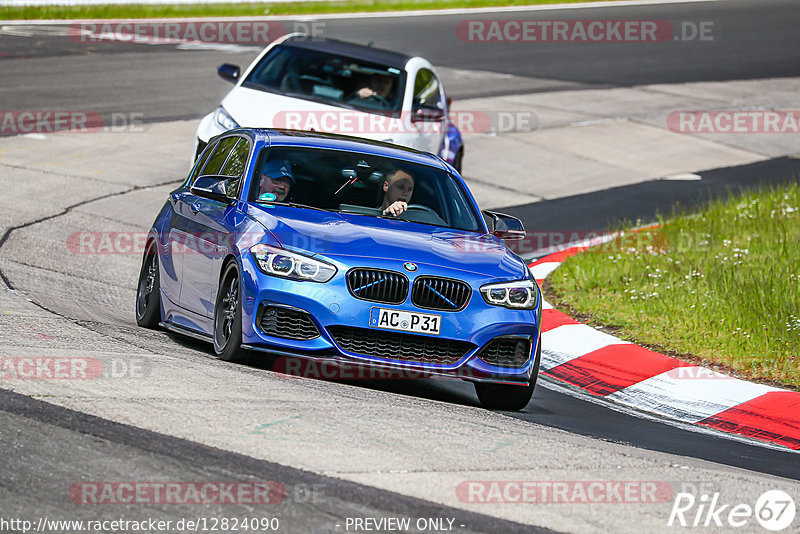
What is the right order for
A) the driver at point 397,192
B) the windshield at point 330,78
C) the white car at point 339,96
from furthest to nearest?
the windshield at point 330,78, the white car at point 339,96, the driver at point 397,192

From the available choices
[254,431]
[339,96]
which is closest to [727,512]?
[254,431]

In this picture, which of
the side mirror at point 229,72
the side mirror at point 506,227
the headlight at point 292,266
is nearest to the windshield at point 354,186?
the side mirror at point 506,227

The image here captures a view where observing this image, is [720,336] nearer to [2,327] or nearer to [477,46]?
[2,327]

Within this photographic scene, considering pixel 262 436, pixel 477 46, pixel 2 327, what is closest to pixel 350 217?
pixel 2 327

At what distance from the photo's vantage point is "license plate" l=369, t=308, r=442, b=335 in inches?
300

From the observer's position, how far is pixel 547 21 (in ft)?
112

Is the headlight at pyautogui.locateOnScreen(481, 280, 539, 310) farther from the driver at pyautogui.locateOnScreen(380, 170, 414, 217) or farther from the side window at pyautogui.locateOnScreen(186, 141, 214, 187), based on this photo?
the side window at pyautogui.locateOnScreen(186, 141, 214, 187)

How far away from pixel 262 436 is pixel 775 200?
10966 millimetres

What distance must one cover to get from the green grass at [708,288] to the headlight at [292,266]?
3.51m

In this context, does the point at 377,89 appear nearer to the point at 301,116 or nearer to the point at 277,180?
the point at 301,116

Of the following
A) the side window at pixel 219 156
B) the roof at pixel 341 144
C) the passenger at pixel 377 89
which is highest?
the roof at pixel 341 144

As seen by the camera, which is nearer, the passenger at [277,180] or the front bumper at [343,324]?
Result: the front bumper at [343,324]

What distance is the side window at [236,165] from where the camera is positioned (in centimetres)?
891

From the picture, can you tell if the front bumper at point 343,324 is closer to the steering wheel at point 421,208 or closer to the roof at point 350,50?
the steering wheel at point 421,208
